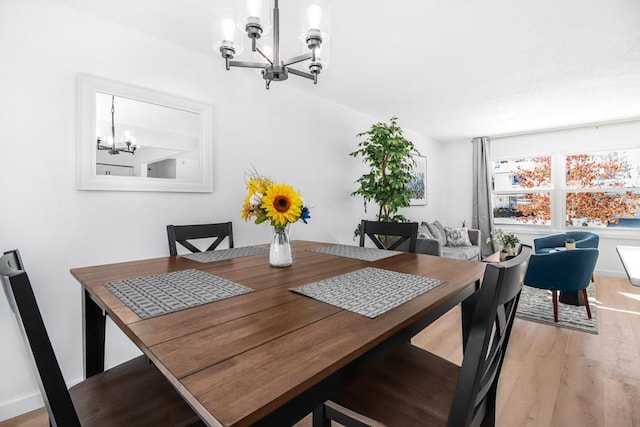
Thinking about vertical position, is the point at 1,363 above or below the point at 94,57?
below

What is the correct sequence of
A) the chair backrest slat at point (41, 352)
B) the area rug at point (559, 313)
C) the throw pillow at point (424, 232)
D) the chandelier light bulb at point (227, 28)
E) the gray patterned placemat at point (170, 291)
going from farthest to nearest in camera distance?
the throw pillow at point (424, 232), the area rug at point (559, 313), the chandelier light bulb at point (227, 28), the gray patterned placemat at point (170, 291), the chair backrest slat at point (41, 352)

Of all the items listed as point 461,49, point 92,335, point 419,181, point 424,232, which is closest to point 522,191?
point 419,181

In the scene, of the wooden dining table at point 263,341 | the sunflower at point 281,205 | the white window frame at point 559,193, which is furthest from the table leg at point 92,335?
the white window frame at point 559,193

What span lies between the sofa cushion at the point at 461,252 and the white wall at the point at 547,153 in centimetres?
138

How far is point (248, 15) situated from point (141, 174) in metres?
1.39

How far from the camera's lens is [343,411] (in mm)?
902

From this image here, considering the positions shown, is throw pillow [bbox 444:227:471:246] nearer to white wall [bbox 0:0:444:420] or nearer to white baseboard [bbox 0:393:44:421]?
white wall [bbox 0:0:444:420]

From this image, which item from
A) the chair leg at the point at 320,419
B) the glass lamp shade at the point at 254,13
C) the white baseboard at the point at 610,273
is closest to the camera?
the chair leg at the point at 320,419

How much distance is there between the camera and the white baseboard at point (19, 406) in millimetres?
1600

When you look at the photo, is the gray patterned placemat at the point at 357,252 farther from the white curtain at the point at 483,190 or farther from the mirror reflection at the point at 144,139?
the white curtain at the point at 483,190

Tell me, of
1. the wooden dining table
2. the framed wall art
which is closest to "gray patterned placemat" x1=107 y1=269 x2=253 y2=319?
the wooden dining table

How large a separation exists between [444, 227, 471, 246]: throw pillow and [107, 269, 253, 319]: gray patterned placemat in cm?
437

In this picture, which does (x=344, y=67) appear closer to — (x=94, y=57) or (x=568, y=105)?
(x=94, y=57)

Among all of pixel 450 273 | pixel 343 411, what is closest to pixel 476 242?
pixel 450 273
